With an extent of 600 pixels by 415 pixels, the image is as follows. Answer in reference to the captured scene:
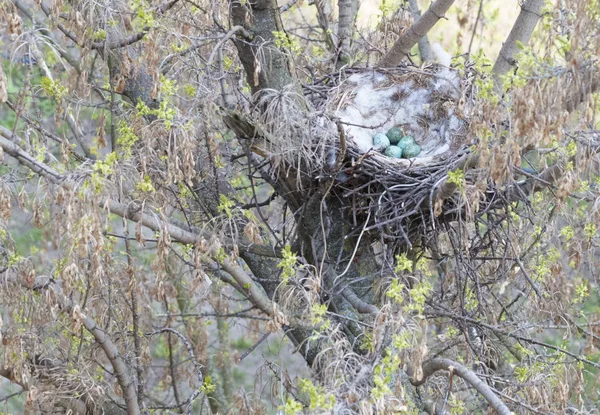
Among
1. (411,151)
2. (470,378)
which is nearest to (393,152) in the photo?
(411,151)

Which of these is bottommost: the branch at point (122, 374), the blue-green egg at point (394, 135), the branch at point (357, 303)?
the branch at point (122, 374)

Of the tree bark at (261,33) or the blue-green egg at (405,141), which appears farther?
the blue-green egg at (405,141)

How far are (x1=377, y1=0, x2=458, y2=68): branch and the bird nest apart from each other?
294mm

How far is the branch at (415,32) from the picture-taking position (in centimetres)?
409

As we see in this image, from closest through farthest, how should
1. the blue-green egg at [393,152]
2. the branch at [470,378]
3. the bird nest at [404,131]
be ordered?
the branch at [470,378], the bird nest at [404,131], the blue-green egg at [393,152]

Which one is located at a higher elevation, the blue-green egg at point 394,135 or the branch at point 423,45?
the branch at point 423,45

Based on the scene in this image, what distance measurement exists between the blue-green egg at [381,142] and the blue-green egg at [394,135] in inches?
3.2

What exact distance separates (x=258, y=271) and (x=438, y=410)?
4.41ft

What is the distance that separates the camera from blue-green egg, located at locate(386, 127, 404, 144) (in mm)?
5090

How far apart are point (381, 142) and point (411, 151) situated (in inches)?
7.4

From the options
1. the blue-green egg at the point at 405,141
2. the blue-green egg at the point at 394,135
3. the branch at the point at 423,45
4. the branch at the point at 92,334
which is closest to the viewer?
the branch at the point at 92,334

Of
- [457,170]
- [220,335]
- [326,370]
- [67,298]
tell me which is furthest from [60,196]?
[220,335]

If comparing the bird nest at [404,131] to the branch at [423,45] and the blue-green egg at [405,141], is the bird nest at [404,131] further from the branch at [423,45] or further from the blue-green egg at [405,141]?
the branch at [423,45]

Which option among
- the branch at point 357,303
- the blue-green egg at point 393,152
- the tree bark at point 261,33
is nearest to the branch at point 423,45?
the blue-green egg at point 393,152
